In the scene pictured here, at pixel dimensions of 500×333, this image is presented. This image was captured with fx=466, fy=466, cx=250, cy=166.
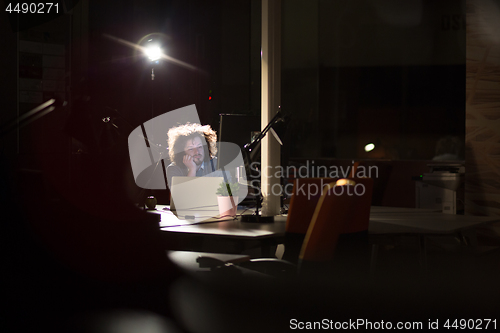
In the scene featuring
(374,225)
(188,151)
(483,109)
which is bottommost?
(374,225)

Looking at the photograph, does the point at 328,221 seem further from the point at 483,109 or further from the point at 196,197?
the point at 483,109

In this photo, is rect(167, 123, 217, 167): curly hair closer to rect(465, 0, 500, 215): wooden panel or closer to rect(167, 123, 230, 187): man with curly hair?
rect(167, 123, 230, 187): man with curly hair

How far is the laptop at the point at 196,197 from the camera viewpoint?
2.66m

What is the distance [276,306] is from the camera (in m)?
1.58

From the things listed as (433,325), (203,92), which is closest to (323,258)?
(433,325)

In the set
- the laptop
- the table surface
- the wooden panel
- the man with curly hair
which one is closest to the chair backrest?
the table surface

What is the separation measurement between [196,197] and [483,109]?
3.46 m

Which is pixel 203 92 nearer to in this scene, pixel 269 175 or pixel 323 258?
pixel 269 175

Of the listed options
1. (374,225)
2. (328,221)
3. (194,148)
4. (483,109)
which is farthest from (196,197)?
(483,109)

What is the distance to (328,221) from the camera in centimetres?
154

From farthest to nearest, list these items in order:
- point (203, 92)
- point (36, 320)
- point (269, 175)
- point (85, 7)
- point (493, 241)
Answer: point (203, 92) < point (493, 241) < point (85, 7) < point (269, 175) < point (36, 320)

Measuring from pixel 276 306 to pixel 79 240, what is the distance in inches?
26.7

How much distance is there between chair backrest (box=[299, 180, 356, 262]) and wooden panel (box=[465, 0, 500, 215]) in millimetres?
3740

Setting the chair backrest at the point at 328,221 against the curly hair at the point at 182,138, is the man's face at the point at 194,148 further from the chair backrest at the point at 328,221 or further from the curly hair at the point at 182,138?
the chair backrest at the point at 328,221
